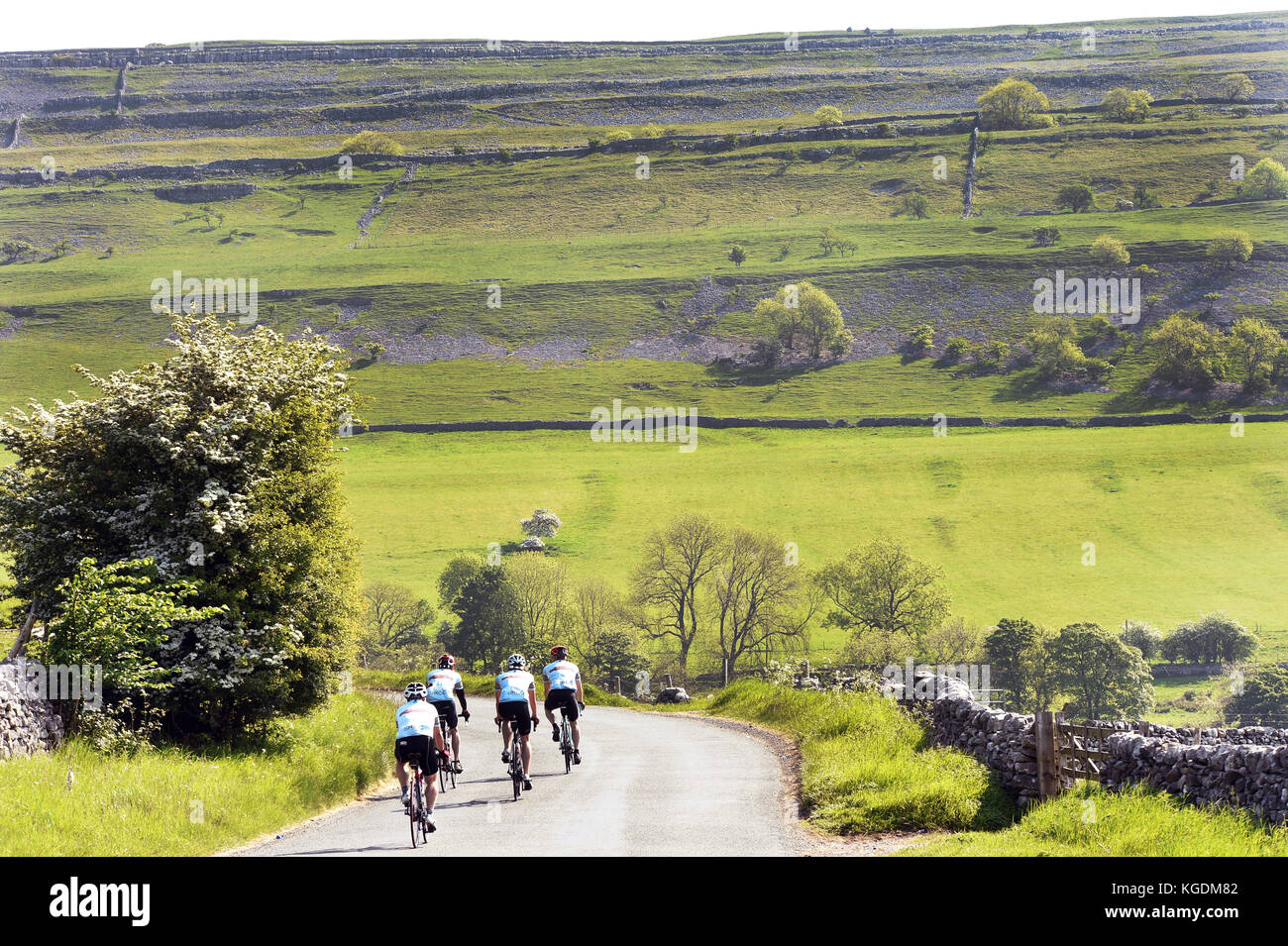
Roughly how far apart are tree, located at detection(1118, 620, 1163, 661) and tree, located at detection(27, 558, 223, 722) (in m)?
90.4

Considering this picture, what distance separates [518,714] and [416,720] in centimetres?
364

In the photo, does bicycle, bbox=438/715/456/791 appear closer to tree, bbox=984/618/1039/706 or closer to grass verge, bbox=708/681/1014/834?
grass verge, bbox=708/681/1014/834

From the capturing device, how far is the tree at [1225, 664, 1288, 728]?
88.0 m

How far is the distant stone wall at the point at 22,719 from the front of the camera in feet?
53.5

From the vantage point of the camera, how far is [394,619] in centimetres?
9775

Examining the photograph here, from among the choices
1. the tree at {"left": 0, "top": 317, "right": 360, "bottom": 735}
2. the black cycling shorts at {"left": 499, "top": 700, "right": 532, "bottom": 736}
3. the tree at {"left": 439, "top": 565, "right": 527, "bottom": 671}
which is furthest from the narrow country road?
the tree at {"left": 439, "top": 565, "right": 527, "bottom": 671}

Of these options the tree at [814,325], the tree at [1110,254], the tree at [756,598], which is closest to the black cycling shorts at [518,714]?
the tree at [756,598]

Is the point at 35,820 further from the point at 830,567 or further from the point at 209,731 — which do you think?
the point at 830,567

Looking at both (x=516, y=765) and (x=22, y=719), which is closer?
(x=22, y=719)

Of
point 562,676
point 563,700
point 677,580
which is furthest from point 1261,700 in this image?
point 562,676

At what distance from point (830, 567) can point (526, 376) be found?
270ft

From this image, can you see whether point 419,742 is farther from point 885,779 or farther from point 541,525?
point 541,525

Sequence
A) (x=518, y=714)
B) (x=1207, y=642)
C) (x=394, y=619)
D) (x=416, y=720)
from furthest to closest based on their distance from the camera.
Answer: (x=394, y=619), (x=1207, y=642), (x=518, y=714), (x=416, y=720)

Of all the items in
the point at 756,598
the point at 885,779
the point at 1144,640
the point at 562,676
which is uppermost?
the point at 562,676
